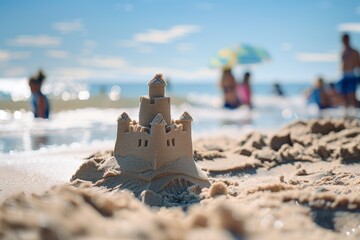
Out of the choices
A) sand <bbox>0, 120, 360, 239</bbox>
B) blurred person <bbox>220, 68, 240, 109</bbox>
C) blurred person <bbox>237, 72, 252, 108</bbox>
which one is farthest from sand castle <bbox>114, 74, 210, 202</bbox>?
blurred person <bbox>237, 72, 252, 108</bbox>

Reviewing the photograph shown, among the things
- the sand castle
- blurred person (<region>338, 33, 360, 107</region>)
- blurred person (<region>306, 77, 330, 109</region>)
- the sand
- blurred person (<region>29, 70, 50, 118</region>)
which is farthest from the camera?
blurred person (<region>306, 77, 330, 109</region>)

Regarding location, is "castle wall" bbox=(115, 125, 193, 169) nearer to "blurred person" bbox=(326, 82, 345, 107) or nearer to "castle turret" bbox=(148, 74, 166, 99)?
"castle turret" bbox=(148, 74, 166, 99)

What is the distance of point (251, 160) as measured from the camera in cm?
462

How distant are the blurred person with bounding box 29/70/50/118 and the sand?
5.79 m

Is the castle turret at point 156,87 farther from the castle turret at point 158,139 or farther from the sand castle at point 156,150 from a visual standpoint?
the castle turret at point 158,139

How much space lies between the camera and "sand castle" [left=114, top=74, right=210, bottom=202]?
3.27m

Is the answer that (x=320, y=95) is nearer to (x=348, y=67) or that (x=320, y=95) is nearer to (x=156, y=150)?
(x=348, y=67)

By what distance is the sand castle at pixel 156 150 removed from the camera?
3266 millimetres

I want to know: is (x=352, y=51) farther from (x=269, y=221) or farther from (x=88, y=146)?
(x=269, y=221)

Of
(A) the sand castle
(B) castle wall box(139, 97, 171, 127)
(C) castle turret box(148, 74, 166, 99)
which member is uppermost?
(C) castle turret box(148, 74, 166, 99)

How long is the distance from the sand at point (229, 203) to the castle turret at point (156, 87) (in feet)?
1.82

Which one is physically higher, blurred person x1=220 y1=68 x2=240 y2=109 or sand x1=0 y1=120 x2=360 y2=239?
blurred person x1=220 y1=68 x2=240 y2=109

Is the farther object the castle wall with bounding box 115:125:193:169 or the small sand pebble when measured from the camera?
the castle wall with bounding box 115:125:193:169

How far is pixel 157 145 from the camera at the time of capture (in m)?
3.32
